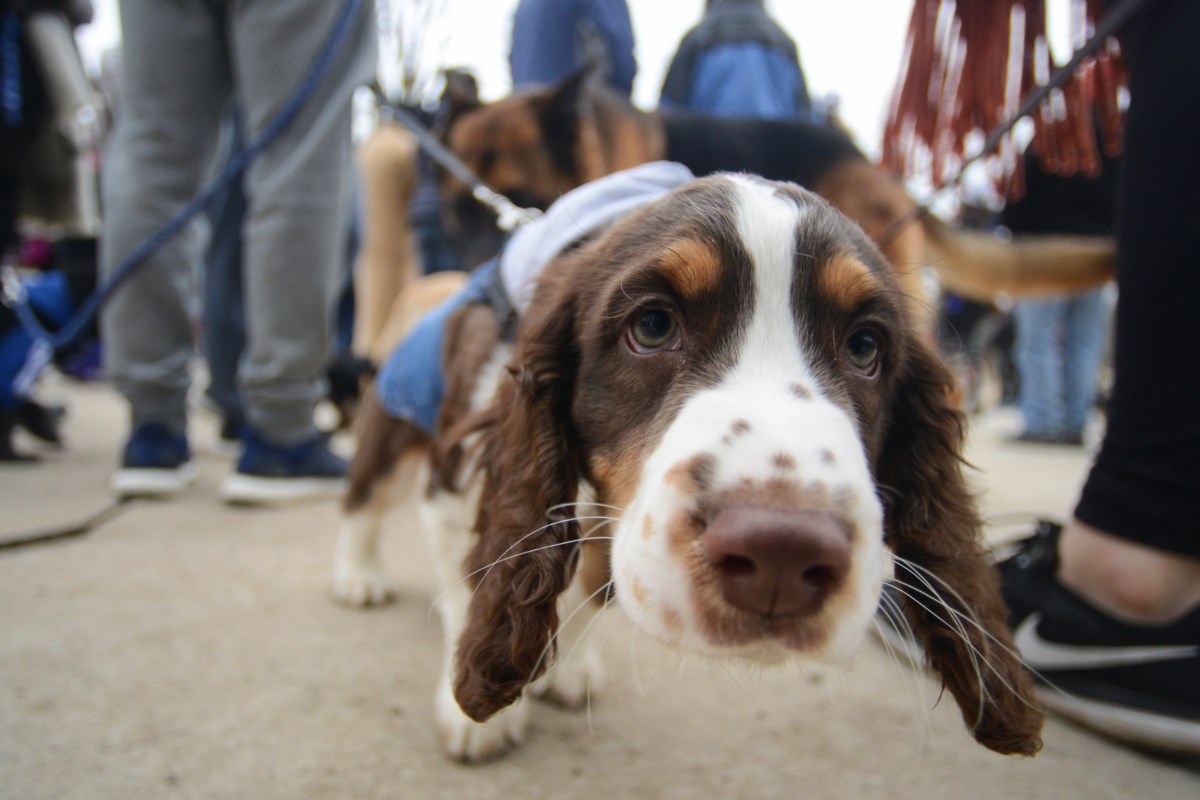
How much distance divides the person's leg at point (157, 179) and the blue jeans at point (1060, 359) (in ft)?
21.2

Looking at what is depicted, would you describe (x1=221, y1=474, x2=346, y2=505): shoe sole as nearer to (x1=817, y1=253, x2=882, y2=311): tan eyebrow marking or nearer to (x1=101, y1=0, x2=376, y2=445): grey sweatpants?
(x1=101, y1=0, x2=376, y2=445): grey sweatpants

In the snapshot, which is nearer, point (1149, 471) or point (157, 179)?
point (1149, 471)

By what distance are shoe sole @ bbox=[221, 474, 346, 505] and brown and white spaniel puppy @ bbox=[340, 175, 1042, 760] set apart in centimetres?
179

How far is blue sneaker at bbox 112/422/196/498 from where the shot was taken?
118 inches

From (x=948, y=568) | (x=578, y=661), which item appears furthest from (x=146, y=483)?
(x=948, y=568)

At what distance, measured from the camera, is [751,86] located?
424 cm

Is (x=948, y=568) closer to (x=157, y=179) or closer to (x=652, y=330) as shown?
(x=652, y=330)

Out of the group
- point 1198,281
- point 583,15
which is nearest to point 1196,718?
point 1198,281

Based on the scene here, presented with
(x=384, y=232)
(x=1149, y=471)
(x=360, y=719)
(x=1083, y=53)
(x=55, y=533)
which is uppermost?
(x=1083, y=53)

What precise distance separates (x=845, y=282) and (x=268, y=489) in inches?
104

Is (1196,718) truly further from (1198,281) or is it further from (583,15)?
(583,15)

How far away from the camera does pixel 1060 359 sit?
21.9 ft

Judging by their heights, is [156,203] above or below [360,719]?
above

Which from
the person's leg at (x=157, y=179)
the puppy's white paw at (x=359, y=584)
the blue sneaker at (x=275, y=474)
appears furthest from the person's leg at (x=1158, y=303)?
the person's leg at (x=157, y=179)
